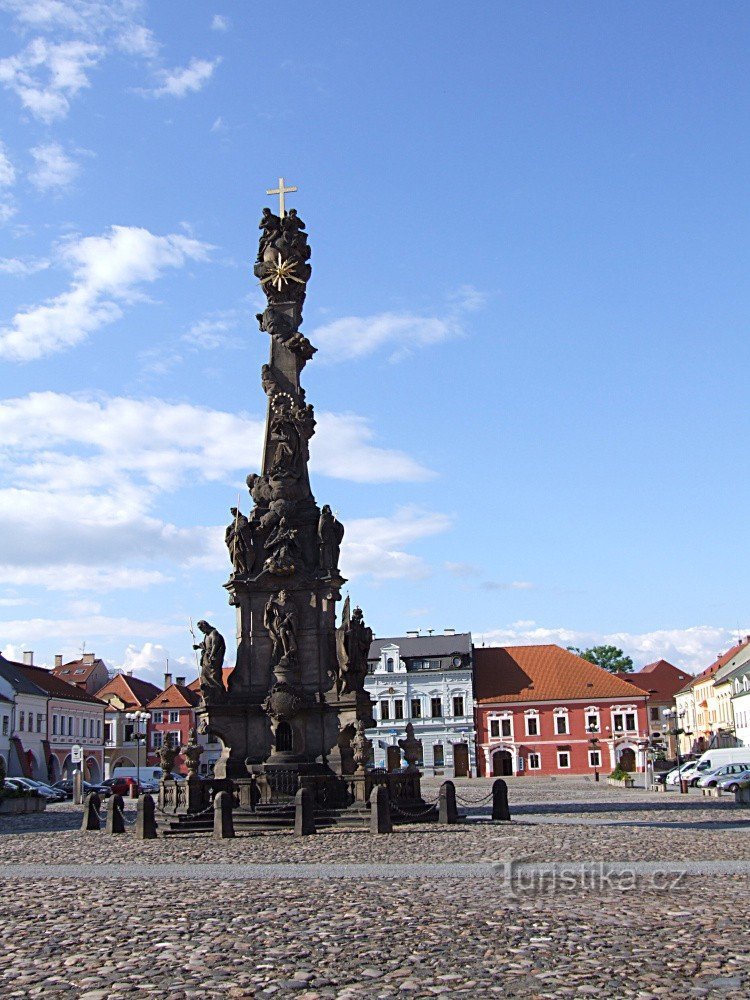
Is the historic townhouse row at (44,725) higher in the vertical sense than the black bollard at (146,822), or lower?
higher

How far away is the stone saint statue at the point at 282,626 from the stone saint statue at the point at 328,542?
134 centimetres

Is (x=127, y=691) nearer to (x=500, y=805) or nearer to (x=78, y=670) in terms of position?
(x=78, y=670)

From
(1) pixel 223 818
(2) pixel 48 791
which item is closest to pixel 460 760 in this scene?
(2) pixel 48 791

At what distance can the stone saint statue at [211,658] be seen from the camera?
91.4 ft

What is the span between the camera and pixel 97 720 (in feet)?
292

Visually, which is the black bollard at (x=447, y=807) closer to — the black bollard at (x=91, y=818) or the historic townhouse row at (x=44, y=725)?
the black bollard at (x=91, y=818)

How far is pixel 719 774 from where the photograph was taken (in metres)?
48.1

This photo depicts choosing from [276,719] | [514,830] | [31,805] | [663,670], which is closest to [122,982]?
[514,830]

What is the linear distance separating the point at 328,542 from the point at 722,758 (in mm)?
31995

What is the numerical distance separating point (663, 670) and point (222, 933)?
381 feet

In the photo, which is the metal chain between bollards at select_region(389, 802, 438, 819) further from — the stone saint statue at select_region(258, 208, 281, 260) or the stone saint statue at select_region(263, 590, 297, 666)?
the stone saint statue at select_region(258, 208, 281, 260)

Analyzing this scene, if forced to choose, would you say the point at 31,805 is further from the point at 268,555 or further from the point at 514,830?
the point at 514,830

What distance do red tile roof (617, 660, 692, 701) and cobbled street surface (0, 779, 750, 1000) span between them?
98223 millimetres

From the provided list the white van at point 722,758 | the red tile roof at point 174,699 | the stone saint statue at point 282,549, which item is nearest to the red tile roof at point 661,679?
the red tile roof at point 174,699
